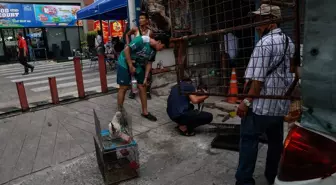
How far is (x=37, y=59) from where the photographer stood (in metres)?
20.5

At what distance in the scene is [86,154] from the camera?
12.8 feet

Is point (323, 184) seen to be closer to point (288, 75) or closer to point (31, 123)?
point (288, 75)

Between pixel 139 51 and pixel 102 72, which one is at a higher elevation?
pixel 139 51

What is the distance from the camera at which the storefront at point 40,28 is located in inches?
764

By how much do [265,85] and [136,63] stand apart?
2954mm

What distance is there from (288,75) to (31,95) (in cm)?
691

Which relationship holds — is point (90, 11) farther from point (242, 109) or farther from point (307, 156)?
point (307, 156)

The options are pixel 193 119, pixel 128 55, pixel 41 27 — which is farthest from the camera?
pixel 41 27

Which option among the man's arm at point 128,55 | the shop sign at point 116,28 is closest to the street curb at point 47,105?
Result: the man's arm at point 128,55

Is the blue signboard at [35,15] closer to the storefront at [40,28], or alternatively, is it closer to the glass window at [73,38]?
the storefront at [40,28]

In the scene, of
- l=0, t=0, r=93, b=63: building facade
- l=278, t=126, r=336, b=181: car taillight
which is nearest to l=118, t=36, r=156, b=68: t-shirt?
l=278, t=126, r=336, b=181: car taillight

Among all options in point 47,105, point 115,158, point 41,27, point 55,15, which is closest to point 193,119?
point 115,158

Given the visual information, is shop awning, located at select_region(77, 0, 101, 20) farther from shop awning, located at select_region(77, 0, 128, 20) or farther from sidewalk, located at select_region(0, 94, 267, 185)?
sidewalk, located at select_region(0, 94, 267, 185)

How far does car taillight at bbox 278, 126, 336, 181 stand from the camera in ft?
4.03
